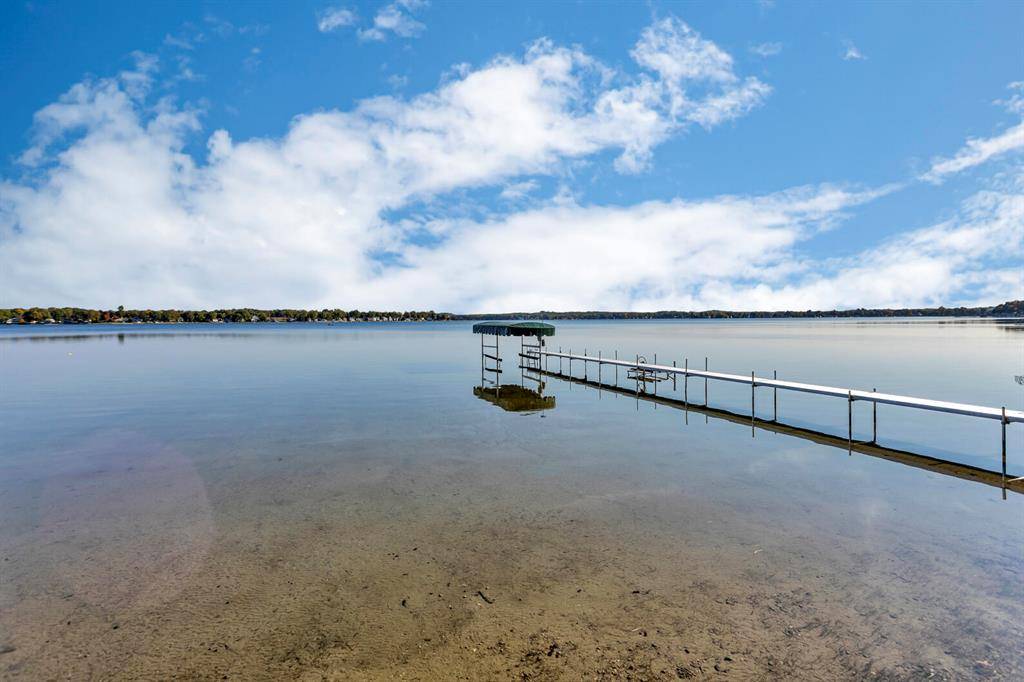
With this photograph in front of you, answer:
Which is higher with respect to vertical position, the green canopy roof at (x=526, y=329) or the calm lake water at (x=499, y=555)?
the green canopy roof at (x=526, y=329)

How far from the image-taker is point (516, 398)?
26.9 meters

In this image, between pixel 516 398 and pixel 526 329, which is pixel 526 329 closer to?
pixel 526 329

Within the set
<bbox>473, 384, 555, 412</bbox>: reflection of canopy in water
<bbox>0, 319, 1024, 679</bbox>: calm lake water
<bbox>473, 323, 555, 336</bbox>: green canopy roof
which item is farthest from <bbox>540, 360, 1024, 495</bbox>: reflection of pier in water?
<bbox>473, 323, 555, 336</bbox>: green canopy roof

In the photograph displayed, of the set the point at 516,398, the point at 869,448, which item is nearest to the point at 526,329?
the point at 516,398

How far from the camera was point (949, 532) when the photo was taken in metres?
9.30

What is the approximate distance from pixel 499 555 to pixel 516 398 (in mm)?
18798

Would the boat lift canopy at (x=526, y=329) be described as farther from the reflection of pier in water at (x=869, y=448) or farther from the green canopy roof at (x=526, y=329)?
the reflection of pier in water at (x=869, y=448)

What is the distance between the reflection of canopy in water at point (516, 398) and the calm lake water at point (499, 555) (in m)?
5.47

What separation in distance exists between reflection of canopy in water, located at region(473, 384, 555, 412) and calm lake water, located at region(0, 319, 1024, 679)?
215 inches

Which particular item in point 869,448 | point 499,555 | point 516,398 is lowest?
point 869,448

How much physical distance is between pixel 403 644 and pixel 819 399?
26.4m

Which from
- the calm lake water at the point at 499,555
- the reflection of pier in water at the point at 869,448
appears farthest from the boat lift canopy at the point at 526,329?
the calm lake water at the point at 499,555

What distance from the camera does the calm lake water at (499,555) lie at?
18.7 ft

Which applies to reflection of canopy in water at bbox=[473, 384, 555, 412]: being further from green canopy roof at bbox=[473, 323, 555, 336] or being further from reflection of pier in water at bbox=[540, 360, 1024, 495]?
reflection of pier in water at bbox=[540, 360, 1024, 495]
